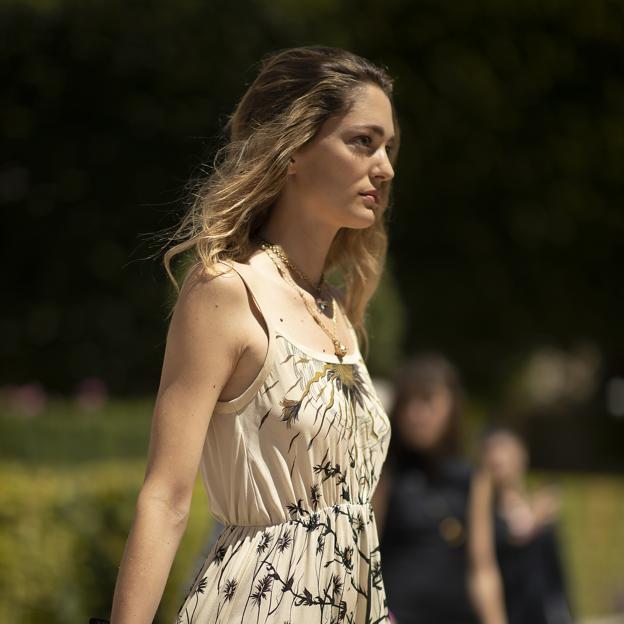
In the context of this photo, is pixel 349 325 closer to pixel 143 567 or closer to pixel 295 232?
pixel 295 232

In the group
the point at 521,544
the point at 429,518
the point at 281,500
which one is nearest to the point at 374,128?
the point at 281,500

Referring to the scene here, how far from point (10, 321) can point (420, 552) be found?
9066 millimetres

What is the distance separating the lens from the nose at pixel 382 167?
2436mm

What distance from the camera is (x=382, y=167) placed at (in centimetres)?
244

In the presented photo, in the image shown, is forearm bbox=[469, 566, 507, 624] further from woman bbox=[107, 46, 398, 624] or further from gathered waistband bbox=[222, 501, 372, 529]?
gathered waistband bbox=[222, 501, 372, 529]

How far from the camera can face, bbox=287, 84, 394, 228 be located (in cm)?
241

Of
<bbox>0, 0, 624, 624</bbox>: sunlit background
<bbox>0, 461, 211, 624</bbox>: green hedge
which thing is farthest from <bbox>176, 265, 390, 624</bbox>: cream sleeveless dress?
<bbox>0, 461, 211, 624</bbox>: green hedge

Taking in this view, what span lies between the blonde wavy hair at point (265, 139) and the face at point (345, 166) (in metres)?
0.02

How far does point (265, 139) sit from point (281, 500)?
0.71 m

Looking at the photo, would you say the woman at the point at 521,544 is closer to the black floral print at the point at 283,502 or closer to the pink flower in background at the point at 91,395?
the black floral print at the point at 283,502

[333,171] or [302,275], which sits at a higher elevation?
[333,171]

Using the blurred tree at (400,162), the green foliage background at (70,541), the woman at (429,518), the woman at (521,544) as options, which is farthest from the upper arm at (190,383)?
the blurred tree at (400,162)

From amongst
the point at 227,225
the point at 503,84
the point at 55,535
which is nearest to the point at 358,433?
the point at 227,225

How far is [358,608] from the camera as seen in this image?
236 cm
